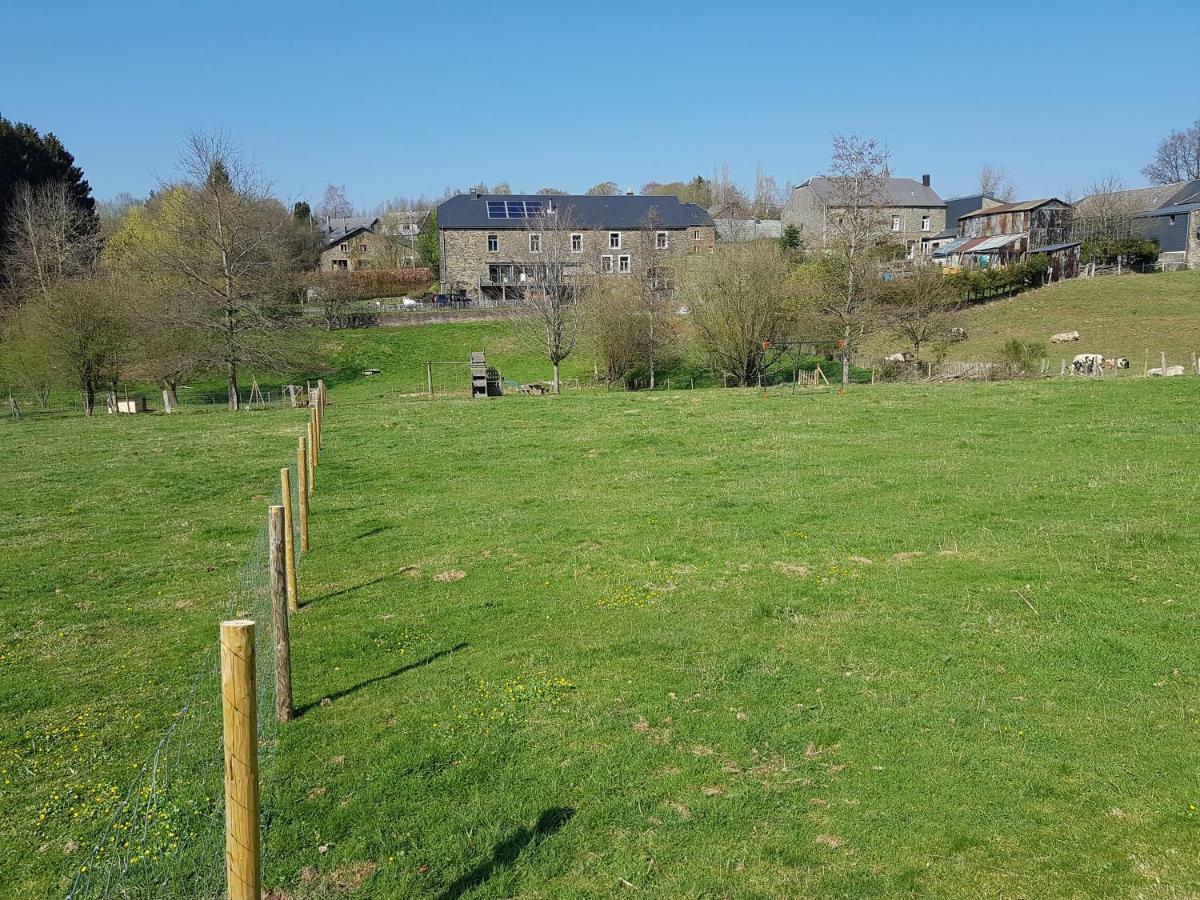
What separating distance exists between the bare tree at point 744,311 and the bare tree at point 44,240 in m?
40.5

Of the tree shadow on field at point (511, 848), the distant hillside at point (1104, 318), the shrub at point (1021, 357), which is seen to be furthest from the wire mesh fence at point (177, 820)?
the distant hillside at point (1104, 318)

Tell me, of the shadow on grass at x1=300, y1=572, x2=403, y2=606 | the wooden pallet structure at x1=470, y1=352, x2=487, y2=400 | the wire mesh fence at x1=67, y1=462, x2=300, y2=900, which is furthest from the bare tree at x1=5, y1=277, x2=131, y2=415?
the wire mesh fence at x1=67, y1=462, x2=300, y2=900

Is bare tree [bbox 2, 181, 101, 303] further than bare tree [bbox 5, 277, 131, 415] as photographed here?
Yes

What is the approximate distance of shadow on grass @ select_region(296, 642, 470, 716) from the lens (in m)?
8.77

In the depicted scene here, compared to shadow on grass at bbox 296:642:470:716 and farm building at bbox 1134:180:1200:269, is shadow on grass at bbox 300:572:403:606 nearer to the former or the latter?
shadow on grass at bbox 296:642:470:716

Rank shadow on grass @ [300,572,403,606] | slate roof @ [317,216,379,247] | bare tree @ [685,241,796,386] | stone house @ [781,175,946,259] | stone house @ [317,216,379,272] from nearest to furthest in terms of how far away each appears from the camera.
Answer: shadow on grass @ [300,572,403,606]
bare tree @ [685,241,796,386]
stone house @ [781,175,946,259]
stone house @ [317,216,379,272]
slate roof @ [317,216,379,247]

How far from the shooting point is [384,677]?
30.7 ft

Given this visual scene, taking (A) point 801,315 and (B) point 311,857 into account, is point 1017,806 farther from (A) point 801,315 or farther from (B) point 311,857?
(A) point 801,315

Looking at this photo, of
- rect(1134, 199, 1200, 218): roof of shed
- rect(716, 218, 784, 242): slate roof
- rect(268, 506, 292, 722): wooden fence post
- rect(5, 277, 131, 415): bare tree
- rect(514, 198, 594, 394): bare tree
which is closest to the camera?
rect(268, 506, 292, 722): wooden fence post

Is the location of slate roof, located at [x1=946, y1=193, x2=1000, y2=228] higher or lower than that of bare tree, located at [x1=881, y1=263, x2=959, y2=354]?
higher

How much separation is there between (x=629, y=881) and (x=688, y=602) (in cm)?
546

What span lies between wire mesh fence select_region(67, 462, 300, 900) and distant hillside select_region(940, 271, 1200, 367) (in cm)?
4873

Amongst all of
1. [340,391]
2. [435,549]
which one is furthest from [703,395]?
[340,391]

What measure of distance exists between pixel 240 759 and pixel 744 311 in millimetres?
41572
